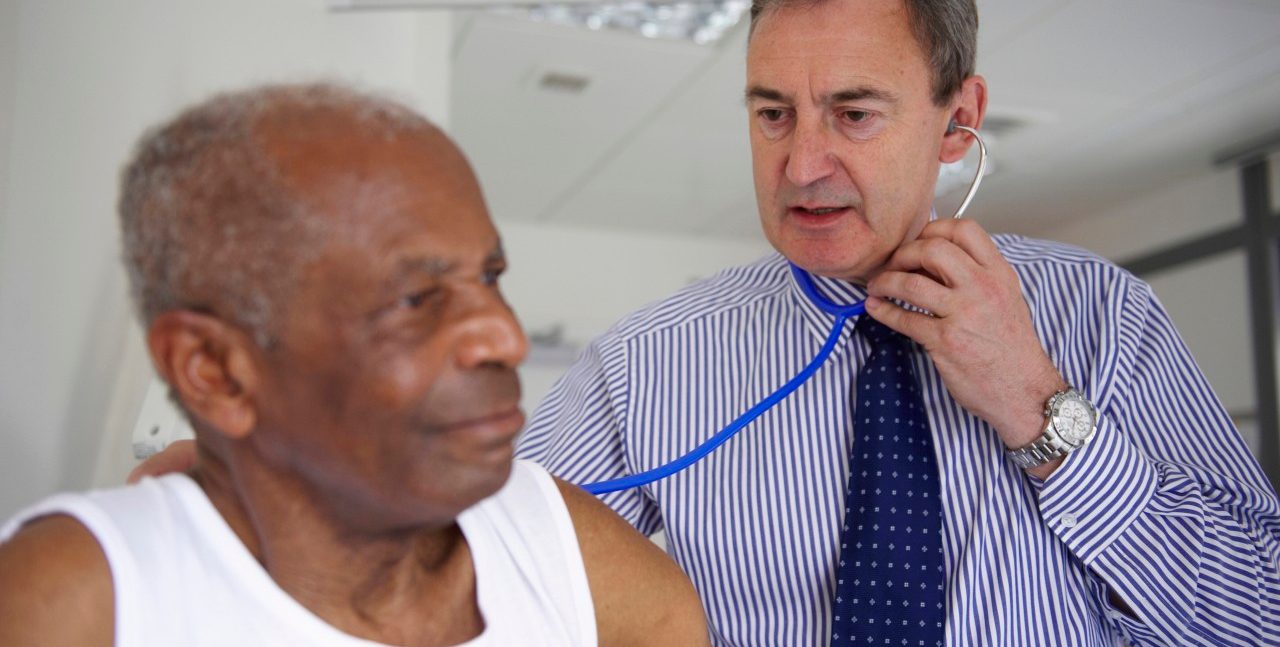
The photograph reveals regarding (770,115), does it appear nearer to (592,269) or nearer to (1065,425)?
(1065,425)

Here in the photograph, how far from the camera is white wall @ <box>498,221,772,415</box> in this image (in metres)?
6.58

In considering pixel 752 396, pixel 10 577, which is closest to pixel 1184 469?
Result: pixel 752 396

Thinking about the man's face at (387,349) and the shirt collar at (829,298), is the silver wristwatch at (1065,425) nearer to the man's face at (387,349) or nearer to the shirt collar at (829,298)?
the shirt collar at (829,298)

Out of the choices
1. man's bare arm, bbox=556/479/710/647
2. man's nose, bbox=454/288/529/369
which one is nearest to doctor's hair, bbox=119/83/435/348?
man's nose, bbox=454/288/529/369

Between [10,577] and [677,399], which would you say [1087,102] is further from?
[10,577]

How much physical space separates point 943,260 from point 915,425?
0.68ft

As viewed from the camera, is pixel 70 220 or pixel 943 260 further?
pixel 70 220

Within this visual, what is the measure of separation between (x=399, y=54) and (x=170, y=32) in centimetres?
66

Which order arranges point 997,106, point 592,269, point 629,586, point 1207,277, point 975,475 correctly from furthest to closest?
point 592,269, point 1207,277, point 997,106, point 975,475, point 629,586

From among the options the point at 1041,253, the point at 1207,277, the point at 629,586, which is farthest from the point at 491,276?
the point at 1207,277

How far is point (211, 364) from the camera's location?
0.72 meters

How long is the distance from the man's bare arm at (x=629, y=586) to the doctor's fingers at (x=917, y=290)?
0.44 m

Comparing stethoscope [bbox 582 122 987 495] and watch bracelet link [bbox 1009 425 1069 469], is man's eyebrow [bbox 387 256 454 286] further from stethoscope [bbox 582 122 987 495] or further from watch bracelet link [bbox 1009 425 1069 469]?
watch bracelet link [bbox 1009 425 1069 469]

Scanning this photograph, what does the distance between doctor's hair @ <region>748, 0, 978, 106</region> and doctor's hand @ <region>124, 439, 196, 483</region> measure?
0.85 metres
